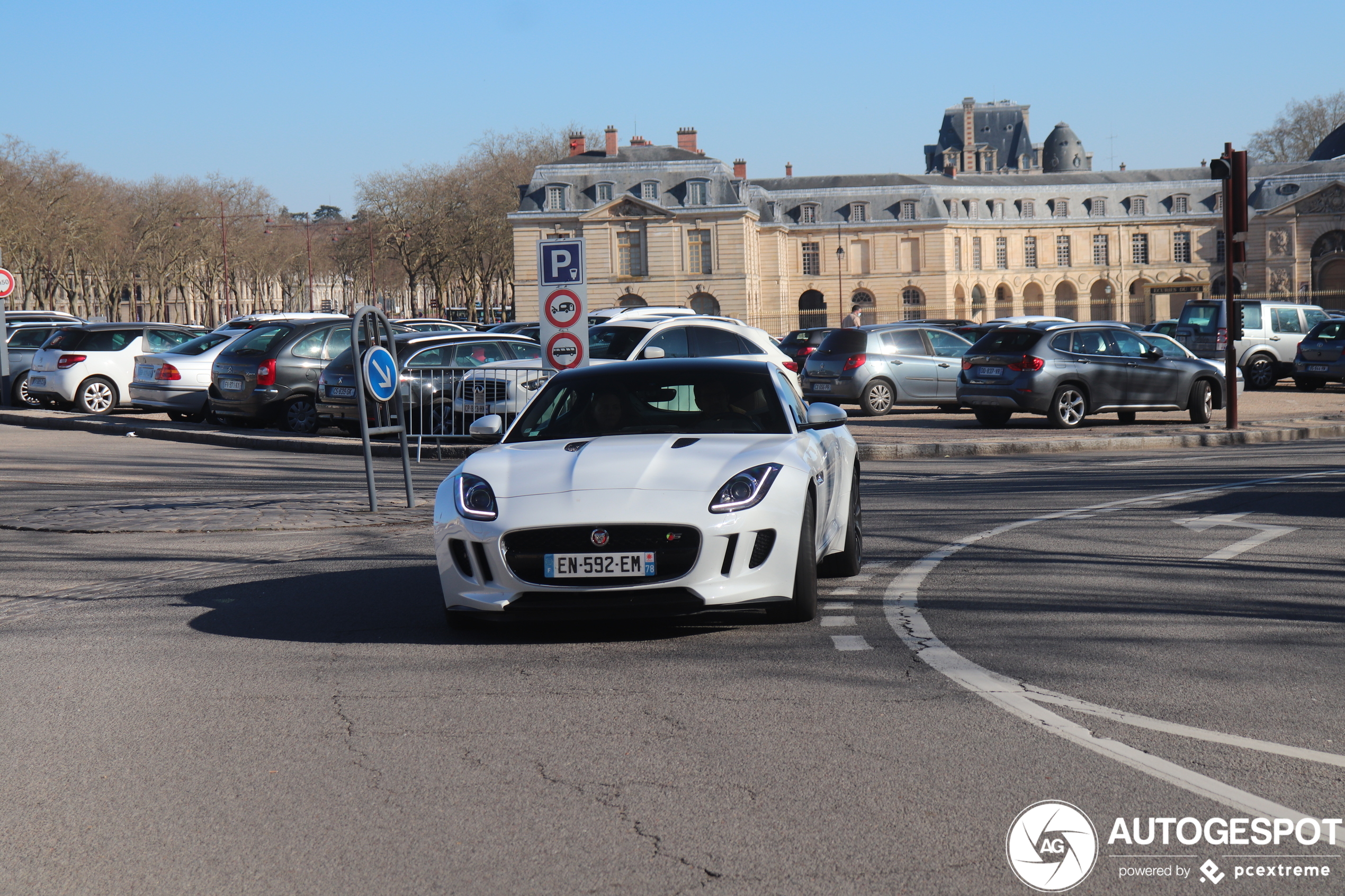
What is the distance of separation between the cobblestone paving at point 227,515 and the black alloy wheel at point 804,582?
546 centimetres

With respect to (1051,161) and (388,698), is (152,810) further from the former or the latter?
(1051,161)

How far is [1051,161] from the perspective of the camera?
139625 millimetres

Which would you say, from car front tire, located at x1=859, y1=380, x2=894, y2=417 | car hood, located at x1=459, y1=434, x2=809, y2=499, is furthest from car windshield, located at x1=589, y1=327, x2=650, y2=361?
car hood, located at x1=459, y1=434, x2=809, y2=499

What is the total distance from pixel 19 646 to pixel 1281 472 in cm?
1266

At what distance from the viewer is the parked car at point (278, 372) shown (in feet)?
67.9

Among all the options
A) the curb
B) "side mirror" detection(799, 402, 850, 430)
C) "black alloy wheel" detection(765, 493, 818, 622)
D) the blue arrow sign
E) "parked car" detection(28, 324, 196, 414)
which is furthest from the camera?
"parked car" detection(28, 324, 196, 414)

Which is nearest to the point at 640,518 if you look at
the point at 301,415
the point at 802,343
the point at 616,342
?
the point at 616,342

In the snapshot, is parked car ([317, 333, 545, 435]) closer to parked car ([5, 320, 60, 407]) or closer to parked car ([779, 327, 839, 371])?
parked car ([5, 320, 60, 407])

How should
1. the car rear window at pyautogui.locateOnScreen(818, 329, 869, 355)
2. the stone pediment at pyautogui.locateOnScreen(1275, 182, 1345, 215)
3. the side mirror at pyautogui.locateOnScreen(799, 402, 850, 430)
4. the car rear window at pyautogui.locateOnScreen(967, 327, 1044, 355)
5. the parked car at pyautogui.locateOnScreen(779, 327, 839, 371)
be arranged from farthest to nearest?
the stone pediment at pyautogui.locateOnScreen(1275, 182, 1345, 215)
the parked car at pyautogui.locateOnScreen(779, 327, 839, 371)
the car rear window at pyautogui.locateOnScreen(818, 329, 869, 355)
the car rear window at pyautogui.locateOnScreen(967, 327, 1044, 355)
the side mirror at pyautogui.locateOnScreen(799, 402, 850, 430)

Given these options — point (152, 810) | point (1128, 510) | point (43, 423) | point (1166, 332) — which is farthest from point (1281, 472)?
point (1166, 332)

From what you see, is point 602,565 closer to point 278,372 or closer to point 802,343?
point 278,372

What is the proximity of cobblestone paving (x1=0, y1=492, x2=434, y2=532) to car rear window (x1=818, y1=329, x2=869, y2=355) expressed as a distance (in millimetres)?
13048

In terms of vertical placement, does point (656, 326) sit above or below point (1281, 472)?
above

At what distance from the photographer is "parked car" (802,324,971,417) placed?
25.0m
